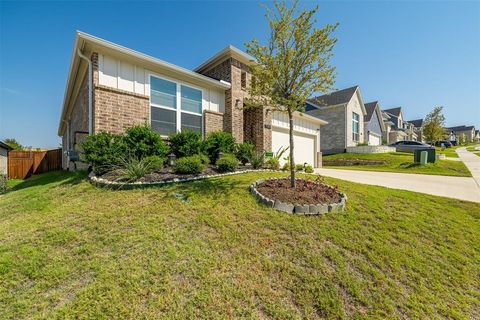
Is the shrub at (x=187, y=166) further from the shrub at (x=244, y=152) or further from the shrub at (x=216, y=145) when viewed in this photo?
the shrub at (x=244, y=152)

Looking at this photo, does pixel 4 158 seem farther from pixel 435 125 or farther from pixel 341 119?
pixel 435 125

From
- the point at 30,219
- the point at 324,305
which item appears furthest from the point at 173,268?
the point at 30,219

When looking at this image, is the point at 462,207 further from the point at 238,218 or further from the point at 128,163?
the point at 128,163

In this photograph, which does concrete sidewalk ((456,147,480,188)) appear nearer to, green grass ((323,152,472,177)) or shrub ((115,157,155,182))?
green grass ((323,152,472,177))

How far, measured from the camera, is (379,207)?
4.39m

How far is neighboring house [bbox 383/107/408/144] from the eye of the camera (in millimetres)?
32500

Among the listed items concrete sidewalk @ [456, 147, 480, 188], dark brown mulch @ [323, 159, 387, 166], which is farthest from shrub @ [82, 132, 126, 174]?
dark brown mulch @ [323, 159, 387, 166]

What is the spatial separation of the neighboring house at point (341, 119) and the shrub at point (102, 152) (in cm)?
1744

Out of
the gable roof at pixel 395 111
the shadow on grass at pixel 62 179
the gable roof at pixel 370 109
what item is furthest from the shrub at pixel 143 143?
the gable roof at pixel 395 111

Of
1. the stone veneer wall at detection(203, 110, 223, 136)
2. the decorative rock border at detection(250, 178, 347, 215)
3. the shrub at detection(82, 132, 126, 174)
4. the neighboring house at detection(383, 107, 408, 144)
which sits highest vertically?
the neighboring house at detection(383, 107, 408, 144)

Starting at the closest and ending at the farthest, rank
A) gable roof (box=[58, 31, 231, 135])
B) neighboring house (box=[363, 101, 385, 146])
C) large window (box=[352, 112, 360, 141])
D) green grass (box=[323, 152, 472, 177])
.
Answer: gable roof (box=[58, 31, 231, 135])
green grass (box=[323, 152, 472, 177])
large window (box=[352, 112, 360, 141])
neighboring house (box=[363, 101, 385, 146])

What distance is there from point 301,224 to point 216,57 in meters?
8.75

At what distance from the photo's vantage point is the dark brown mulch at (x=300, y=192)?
418 cm

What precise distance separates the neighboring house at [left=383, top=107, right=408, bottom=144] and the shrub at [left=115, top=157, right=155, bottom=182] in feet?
121
